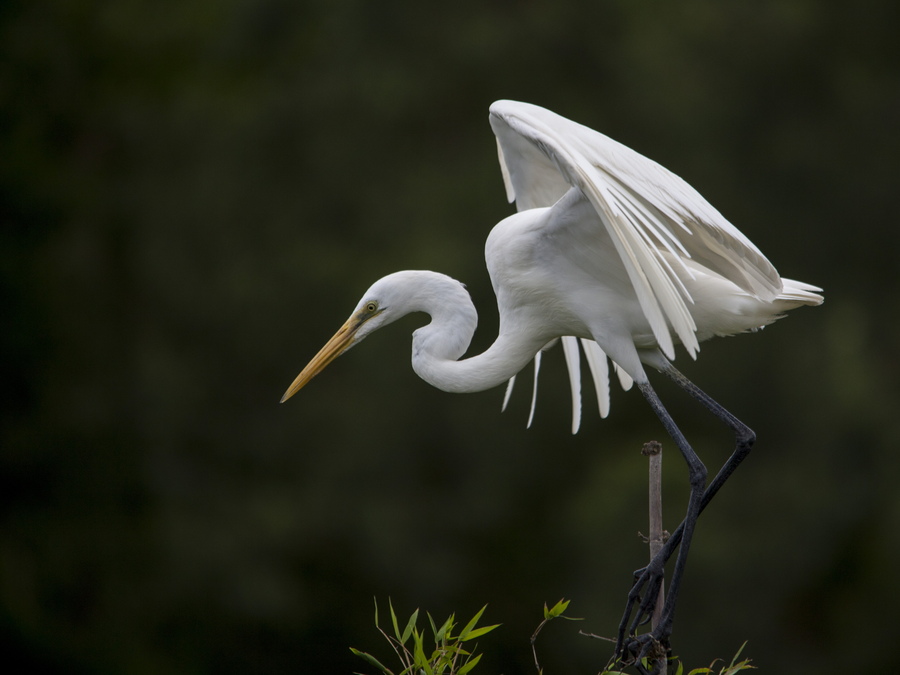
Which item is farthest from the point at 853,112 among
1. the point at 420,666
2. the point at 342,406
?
the point at 420,666

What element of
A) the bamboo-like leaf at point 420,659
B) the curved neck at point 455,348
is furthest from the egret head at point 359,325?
the bamboo-like leaf at point 420,659

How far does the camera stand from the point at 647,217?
2.23 metres

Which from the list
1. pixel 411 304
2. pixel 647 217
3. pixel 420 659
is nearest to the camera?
pixel 420 659

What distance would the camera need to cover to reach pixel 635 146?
20.3ft

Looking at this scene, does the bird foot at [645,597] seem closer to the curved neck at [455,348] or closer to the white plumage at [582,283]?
the white plumage at [582,283]

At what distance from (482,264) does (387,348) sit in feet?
2.36

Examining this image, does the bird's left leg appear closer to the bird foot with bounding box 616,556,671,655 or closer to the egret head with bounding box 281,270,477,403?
the bird foot with bounding box 616,556,671,655

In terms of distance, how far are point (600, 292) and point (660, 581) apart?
69cm

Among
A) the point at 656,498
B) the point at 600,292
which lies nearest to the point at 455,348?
the point at 600,292

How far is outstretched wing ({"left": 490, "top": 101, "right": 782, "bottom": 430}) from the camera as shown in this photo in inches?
82.0

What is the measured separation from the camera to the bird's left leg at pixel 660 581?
7.68ft

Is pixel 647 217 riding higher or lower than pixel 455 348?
higher

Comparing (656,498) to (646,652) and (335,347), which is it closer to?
(646,652)

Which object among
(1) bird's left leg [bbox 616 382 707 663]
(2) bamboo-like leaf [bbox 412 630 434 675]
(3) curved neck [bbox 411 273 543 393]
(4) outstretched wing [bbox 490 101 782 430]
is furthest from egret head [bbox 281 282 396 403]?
(2) bamboo-like leaf [bbox 412 630 434 675]
